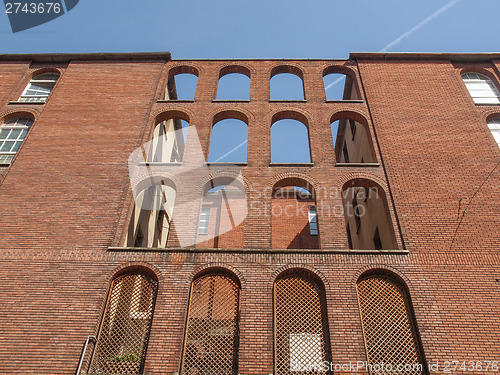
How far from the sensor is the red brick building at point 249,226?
8.77m

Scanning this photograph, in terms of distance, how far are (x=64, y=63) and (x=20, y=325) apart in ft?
39.2

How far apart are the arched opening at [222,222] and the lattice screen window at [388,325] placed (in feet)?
28.5

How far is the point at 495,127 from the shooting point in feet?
45.2

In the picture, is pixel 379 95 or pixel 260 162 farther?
pixel 379 95

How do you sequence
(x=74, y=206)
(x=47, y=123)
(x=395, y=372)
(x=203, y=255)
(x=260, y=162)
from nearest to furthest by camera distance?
(x=395, y=372), (x=203, y=255), (x=74, y=206), (x=260, y=162), (x=47, y=123)

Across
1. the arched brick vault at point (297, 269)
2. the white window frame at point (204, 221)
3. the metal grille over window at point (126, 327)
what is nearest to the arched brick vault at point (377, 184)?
the arched brick vault at point (297, 269)

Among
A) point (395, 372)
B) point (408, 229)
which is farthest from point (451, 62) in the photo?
point (395, 372)

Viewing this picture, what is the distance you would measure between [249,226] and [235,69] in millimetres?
8313

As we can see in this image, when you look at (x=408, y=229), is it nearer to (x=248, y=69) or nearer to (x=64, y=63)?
(x=248, y=69)

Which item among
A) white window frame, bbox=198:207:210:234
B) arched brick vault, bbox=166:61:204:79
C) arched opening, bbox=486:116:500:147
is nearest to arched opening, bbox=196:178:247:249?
white window frame, bbox=198:207:210:234

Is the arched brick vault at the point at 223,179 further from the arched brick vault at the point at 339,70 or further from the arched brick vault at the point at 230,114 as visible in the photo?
the arched brick vault at the point at 339,70

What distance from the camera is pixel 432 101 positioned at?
14109 mm

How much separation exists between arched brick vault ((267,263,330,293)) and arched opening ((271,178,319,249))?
843 centimetres

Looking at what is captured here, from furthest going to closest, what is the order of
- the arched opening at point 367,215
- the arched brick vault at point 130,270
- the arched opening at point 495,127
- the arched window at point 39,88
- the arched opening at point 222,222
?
1. the arched opening at point 222,222
2. the arched window at point 39,88
3. the arched opening at point 495,127
4. the arched opening at point 367,215
5. the arched brick vault at point 130,270
